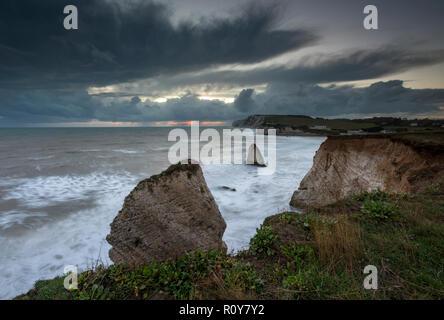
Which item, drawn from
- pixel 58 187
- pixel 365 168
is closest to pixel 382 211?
pixel 365 168

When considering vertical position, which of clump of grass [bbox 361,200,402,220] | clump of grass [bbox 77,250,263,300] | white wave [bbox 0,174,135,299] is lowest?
white wave [bbox 0,174,135,299]

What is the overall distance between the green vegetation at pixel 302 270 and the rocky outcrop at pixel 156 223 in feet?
3.72

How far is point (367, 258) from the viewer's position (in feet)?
12.1

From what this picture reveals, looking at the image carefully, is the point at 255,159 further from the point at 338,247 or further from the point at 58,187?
the point at 338,247

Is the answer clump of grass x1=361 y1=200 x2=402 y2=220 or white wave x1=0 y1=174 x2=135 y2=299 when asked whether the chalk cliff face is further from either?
white wave x1=0 y1=174 x2=135 y2=299

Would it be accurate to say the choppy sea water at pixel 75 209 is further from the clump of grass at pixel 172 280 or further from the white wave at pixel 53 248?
the clump of grass at pixel 172 280

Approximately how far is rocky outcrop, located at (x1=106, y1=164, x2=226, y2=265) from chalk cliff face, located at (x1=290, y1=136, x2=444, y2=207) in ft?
26.7

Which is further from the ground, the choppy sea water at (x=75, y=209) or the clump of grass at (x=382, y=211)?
the clump of grass at (x=382, y=211)

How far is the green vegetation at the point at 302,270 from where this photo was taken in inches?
117

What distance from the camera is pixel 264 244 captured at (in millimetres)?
4258

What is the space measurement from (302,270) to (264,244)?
952 mm

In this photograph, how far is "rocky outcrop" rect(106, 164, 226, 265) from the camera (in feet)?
16.2

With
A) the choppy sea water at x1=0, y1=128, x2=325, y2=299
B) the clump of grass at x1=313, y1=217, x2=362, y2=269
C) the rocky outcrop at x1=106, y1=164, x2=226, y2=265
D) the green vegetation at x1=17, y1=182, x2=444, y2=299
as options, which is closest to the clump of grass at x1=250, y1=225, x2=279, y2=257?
the green vegetation at x1=17, y1=182, x2=444, y2=299

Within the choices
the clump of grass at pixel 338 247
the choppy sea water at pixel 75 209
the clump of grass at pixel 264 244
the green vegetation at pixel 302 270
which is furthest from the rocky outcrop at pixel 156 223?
the clump of grass at pixel 338 247
